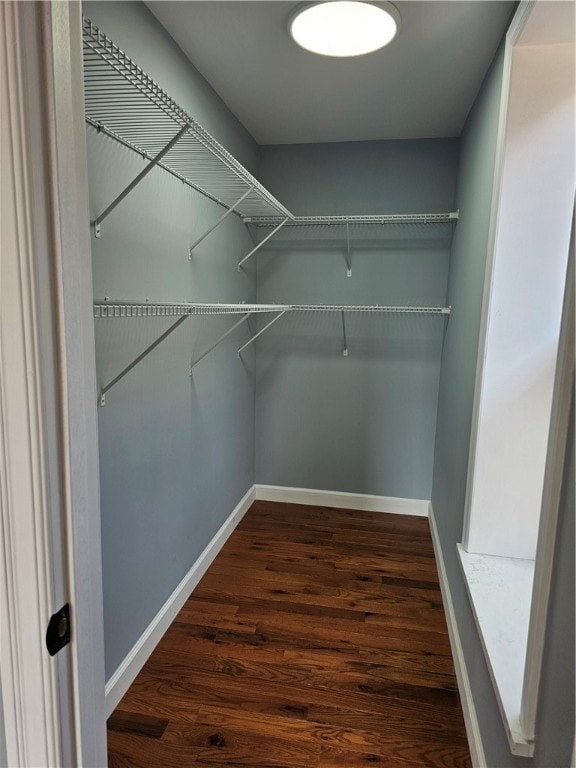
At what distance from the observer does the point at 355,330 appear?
3109 mm

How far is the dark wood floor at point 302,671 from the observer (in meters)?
1.50

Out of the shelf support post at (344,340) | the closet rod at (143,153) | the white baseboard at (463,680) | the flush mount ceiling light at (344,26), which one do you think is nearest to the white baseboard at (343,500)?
the white baseboard at (463,680)

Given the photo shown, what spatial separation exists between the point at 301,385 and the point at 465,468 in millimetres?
1486

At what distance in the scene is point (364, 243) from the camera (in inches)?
118

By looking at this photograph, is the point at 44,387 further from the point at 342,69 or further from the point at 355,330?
the point at 355,330

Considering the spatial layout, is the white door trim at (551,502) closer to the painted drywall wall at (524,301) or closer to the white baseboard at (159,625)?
the painted drywall wall at (524,301)

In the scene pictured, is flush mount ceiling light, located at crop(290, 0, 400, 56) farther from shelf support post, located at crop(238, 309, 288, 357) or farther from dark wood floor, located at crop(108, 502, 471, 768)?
dark wood floor, located at crop(108, 502, 471, 768)

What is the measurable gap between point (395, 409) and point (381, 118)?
170 cm

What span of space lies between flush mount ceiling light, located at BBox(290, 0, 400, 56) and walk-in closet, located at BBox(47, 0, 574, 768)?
59 millimetres

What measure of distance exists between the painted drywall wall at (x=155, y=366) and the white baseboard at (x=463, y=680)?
118cm

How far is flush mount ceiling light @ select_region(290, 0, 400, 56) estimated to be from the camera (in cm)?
155

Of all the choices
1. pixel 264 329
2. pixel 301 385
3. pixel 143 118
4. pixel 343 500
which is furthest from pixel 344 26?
pixel 343 500

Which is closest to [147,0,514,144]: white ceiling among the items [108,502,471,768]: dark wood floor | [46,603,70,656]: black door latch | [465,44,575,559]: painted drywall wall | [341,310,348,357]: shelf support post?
[465,44,575,559]: painted drywall wall

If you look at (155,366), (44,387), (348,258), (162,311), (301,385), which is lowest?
(301,385)
